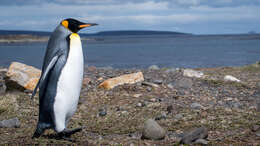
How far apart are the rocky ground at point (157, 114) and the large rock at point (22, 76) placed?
0.26m

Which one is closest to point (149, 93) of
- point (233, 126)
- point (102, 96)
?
point (102, 96)

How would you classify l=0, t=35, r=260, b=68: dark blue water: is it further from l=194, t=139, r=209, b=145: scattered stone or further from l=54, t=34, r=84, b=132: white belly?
l=54, t=34, r=84, b=132: white belly

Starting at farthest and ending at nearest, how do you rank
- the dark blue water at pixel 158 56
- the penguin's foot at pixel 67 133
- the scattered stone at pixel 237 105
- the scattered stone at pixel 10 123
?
the dark blue water at pixel 158 56, the scattered stone at pixel 237 105, the scattered stone at pixel 10 123, the penguin's foot at pixel 67 133

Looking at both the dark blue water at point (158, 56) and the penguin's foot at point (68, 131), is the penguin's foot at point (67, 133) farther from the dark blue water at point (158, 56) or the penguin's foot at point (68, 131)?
the dark blue water at point (158, 56)

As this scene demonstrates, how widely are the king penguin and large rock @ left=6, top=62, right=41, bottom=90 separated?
417cm

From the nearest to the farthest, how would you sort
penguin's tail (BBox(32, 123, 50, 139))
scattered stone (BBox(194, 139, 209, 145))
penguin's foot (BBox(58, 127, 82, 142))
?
1. scattered stone (BBox(194, 139, 209, 145))
2. penguin's foot (BBox(58, 127, 82, 142))
3. penguin's tail (BBox(32, 123, 50, 139))

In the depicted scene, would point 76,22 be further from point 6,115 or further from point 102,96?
point 102,96

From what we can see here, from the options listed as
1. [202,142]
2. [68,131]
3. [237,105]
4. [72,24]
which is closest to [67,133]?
[68,131]

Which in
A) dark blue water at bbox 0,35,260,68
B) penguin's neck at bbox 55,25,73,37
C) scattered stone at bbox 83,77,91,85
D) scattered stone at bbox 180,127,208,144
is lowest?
dark blue water at bbox 0,35,260,68

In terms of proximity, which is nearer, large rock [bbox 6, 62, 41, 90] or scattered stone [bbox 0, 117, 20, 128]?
scattered stone [bbox 0, 117, 20, 128]

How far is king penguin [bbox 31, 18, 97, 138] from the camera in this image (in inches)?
192

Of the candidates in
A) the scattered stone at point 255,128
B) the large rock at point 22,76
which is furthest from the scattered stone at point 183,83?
the scattered stone at point 255,128

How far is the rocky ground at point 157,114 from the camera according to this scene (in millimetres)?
5051

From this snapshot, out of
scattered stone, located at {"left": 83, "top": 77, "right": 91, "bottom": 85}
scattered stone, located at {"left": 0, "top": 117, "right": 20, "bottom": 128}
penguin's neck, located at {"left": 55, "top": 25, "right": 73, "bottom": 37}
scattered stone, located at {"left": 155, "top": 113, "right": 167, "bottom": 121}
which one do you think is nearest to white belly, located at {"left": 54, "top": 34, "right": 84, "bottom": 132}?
penguin's neck, located at {"left": 55, "top": 25, "right": 73, "bottom": 37}
